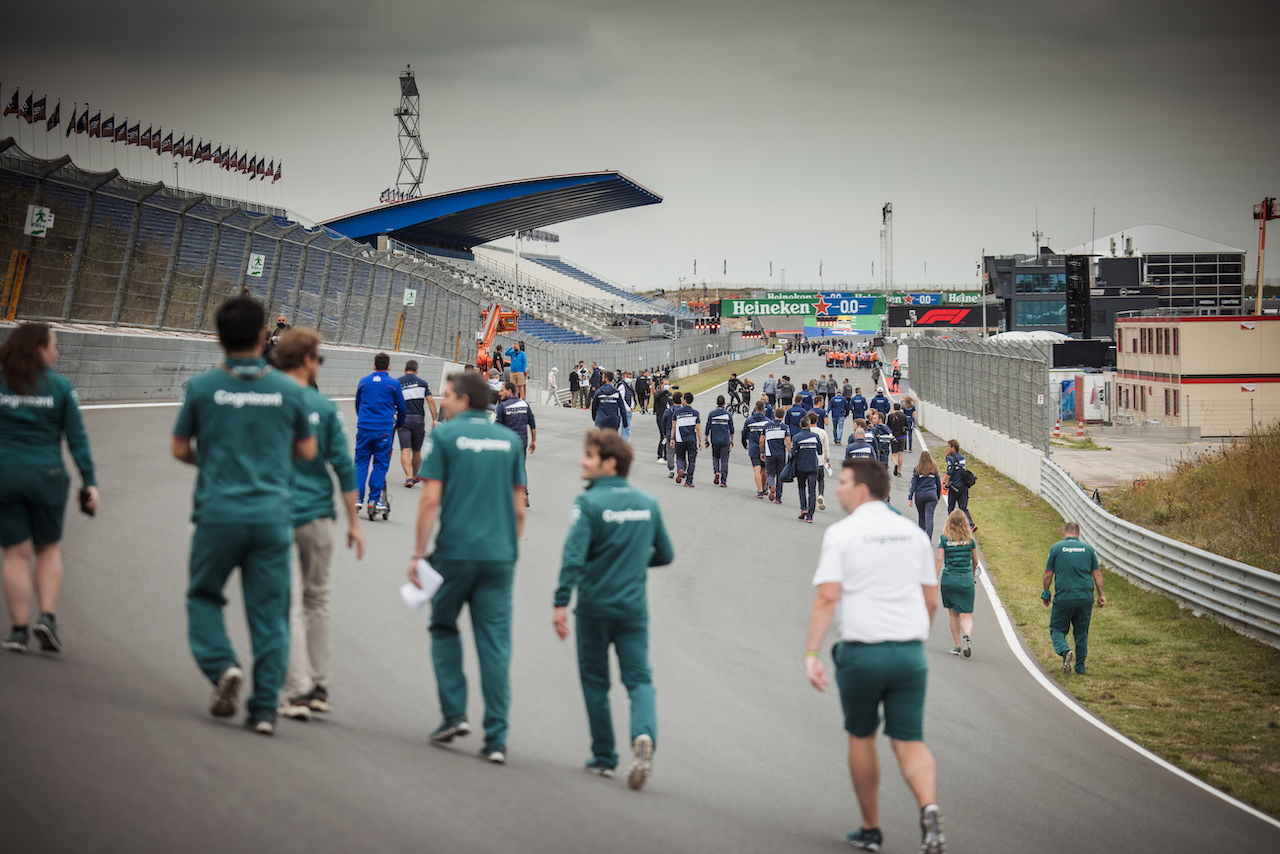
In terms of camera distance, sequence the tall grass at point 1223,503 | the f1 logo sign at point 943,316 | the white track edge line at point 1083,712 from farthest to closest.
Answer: the f1 logo sign at point 943,316
the tall grass at point 1223,503
the white track edge line at point 1083,712

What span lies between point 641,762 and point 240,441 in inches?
92.2

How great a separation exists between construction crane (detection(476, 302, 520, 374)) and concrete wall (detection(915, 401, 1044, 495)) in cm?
1231

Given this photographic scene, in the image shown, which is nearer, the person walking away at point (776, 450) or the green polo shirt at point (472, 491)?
the green polo shirt at point (472, 491)

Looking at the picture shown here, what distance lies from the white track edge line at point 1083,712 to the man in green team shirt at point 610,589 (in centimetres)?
427

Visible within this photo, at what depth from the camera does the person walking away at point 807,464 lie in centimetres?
1714

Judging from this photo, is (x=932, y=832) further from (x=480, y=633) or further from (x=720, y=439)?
(x=720, y=439)

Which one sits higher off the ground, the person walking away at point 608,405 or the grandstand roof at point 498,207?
the grandstand roof at point 498,207

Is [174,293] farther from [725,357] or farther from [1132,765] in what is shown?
[725,357]

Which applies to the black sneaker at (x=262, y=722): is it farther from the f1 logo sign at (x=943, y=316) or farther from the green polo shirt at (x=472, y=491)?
the f1 logo sign at (x=943, y=316)

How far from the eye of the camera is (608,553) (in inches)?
205

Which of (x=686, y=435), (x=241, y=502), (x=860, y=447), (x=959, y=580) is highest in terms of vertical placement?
(x=686, y=435)

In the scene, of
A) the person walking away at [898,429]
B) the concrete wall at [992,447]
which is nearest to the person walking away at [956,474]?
the person walking away at [898,429]

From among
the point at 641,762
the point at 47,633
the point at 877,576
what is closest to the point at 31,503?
the point at 47,633

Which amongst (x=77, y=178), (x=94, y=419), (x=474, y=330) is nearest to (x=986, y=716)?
(x=94, y=419)
